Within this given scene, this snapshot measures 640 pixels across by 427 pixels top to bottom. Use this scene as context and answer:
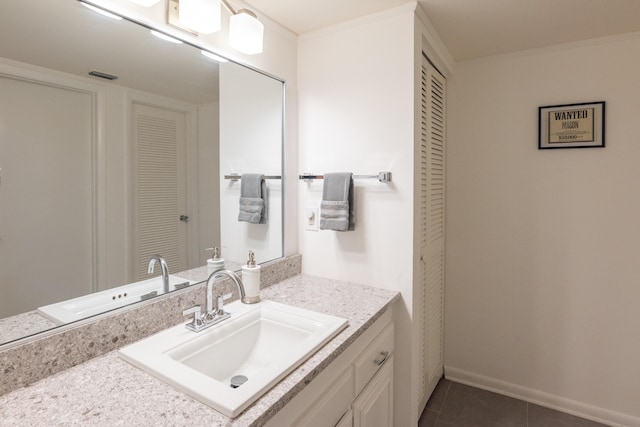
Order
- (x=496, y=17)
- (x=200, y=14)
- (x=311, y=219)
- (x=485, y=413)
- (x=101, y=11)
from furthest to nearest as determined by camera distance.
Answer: (x=485, y=413), (x=311, y=219), (x=496, y=17), (x=200, y=14), (x=101, y=11)

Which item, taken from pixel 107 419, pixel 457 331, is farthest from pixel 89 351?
pixel 457 331

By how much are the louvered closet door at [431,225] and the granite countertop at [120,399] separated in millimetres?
991

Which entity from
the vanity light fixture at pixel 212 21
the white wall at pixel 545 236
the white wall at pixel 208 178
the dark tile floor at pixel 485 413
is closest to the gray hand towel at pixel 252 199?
the white wall at pixel 208 178

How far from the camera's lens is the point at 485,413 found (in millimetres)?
2049

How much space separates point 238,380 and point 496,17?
1.96 m

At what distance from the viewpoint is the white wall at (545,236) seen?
1916 mm

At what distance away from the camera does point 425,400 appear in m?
2.08

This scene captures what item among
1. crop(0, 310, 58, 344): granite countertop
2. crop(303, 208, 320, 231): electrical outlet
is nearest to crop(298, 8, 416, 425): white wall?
crop(303, 208, 320, 231): electrical outlet

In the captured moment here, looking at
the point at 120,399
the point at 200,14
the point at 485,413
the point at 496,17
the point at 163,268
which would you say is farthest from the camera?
the point at 485,413

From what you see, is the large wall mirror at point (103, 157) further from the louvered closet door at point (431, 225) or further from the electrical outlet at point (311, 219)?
the louvered closet door at point (431, 225)

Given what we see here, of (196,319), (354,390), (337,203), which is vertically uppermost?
(337,203)

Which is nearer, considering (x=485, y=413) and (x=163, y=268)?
(x=163, y=268)

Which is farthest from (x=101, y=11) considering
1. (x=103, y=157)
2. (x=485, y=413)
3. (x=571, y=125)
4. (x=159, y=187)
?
(x=485, y=413)

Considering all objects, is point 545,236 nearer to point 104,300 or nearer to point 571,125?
point 571,125
